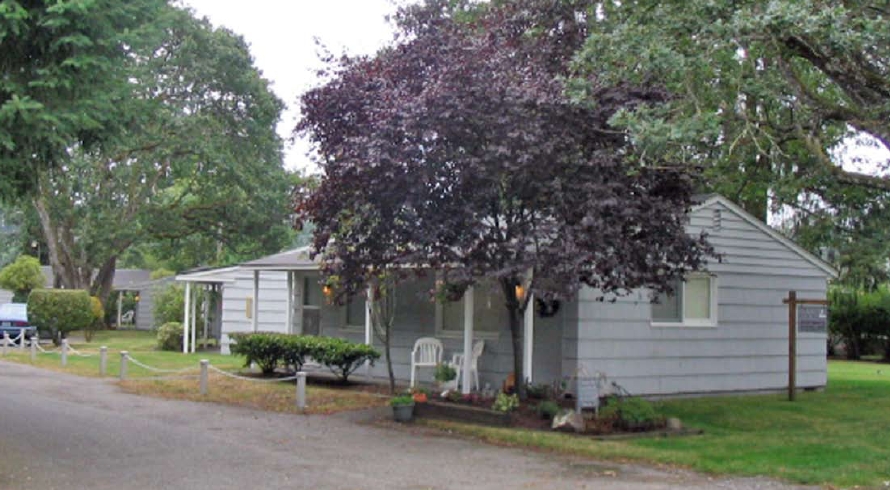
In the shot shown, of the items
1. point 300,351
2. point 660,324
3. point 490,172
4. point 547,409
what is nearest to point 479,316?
point 660,324

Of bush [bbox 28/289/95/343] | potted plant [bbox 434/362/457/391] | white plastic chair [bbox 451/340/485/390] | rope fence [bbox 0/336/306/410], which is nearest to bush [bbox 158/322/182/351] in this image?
rope fence [bbox 0/336/306/410]

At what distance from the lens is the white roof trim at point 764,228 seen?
1794cm

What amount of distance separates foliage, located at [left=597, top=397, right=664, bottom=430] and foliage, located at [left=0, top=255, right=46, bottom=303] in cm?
3529

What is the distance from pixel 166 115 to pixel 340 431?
21.8 m

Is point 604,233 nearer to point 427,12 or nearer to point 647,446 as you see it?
point 647,446

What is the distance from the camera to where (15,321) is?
31219 mm

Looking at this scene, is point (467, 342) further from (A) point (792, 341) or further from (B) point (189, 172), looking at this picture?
(B) point (189, 172)

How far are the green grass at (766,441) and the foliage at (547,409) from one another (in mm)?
668

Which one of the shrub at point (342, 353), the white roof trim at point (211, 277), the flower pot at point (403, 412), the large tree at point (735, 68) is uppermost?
the large tree at point (735, 68)

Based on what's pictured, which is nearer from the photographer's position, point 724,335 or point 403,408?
point 403,408

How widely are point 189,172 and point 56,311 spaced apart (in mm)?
7196

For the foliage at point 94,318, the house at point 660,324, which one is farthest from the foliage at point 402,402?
the foliage at point 94,318

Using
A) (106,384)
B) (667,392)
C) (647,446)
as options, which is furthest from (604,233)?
(106,384)

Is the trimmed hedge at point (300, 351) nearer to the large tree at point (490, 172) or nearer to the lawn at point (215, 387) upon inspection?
the lawn at point (215, 387)
